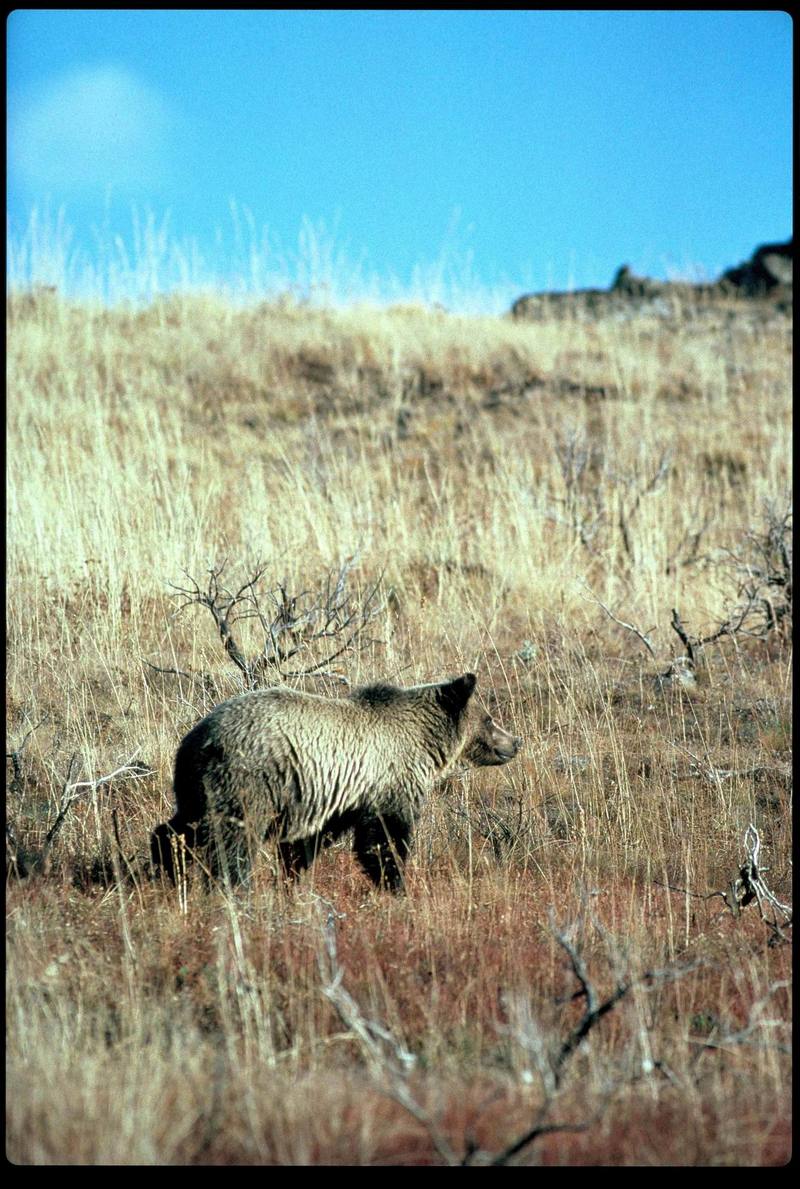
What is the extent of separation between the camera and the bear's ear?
6.24 meters

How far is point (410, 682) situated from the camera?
326 inches

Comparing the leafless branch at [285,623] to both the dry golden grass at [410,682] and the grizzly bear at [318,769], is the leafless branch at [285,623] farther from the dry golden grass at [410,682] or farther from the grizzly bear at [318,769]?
the grizzly bear at [318,769]

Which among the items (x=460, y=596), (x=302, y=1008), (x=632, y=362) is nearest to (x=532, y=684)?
(x=460, y=596)

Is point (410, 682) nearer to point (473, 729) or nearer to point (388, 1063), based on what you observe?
point (473, 729)

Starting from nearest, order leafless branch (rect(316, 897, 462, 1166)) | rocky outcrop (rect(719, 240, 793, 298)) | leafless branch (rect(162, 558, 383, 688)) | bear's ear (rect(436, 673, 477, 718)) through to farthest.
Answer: leafless branch (rect(316, 897, 462, 1166)) < bear's ear (rect(436, 673, 477, 718)) < leafless branch (rect(162, 558, 383, 688)) < rocky outcrop (rect(719, 240, 793, 298))

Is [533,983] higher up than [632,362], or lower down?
lower down

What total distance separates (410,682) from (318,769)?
2.84 meters

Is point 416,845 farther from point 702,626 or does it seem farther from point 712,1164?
point 702,626

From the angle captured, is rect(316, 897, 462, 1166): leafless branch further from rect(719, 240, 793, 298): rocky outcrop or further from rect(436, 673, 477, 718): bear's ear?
rect(719, 240, 793, 298): rocky outcrop

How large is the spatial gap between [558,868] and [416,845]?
0.81m

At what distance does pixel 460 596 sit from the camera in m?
10.3

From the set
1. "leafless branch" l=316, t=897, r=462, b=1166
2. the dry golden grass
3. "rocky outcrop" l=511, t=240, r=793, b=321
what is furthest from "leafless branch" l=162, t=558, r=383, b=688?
"rocky outcrop" l=511, t=240, r=793, b=321

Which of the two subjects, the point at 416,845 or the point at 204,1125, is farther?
the point at 416,845

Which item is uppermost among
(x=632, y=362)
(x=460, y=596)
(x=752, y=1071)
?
(x=632, y=362)
